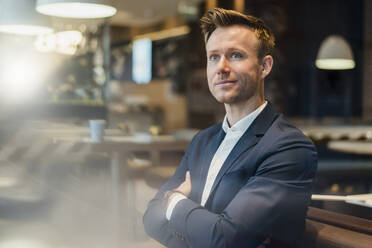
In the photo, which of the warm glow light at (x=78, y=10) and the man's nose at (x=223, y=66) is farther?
the warm glow light at (x=78, y=10)

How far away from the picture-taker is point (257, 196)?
4.33 ft

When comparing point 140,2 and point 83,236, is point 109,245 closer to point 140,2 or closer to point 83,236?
point 83,236

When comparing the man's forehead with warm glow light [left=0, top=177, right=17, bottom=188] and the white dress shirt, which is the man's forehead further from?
warm glow light [left=0, top=177, right=17, bottom=188]

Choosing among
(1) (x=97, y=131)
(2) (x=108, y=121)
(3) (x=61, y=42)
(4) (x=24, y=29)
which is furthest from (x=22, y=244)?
(2) (x=108, y=121)

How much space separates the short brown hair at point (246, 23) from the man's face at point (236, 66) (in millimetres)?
16

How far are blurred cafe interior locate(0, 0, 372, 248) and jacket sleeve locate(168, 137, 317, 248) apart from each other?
13 centimetres

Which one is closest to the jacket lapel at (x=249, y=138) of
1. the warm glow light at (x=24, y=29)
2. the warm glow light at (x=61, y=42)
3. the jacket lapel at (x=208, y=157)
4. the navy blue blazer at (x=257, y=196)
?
the navy blue blazer at (x=257, y=196)

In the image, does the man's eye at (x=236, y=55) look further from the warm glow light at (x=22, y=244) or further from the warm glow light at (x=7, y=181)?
the warm glow light at (x=7, y=181)

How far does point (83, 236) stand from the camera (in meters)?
3.49

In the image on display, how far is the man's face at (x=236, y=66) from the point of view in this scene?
152 cm

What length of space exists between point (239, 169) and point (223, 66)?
323mm

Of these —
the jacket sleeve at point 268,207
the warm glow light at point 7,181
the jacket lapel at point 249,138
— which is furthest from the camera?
the warm glow light at point 7,181

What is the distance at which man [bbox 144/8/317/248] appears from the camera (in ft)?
4.36

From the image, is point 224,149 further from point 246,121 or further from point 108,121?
point 108,121
